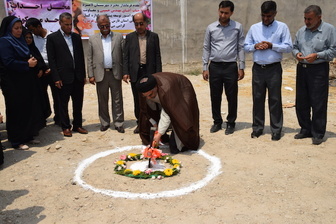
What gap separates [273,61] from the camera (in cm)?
589

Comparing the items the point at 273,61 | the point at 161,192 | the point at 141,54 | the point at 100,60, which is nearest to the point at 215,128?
the point at 273,61

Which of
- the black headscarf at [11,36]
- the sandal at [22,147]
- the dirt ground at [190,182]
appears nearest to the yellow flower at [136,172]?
the dirt ground at [190,182]

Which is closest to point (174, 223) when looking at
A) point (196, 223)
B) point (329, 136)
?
point (196, 223)

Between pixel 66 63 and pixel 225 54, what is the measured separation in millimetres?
2747

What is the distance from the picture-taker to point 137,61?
648 cm

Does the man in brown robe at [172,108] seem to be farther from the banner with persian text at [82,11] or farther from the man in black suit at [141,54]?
the banner with persian text at [82,11]

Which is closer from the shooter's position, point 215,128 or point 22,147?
point 22,147

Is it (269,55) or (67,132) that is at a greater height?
(269,55)

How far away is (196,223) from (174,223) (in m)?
0.22

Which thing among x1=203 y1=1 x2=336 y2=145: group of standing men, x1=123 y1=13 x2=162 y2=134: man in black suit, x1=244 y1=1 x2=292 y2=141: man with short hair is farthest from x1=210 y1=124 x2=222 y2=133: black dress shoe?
x1=123 y1=13 x2=162 y2=134: man in black suit

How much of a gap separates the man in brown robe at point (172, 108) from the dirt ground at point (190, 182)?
11.5 inches

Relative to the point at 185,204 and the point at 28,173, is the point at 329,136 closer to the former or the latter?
the point at 185,204

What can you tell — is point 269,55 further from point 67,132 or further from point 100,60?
point 67,132

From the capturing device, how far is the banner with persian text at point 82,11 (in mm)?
9984
